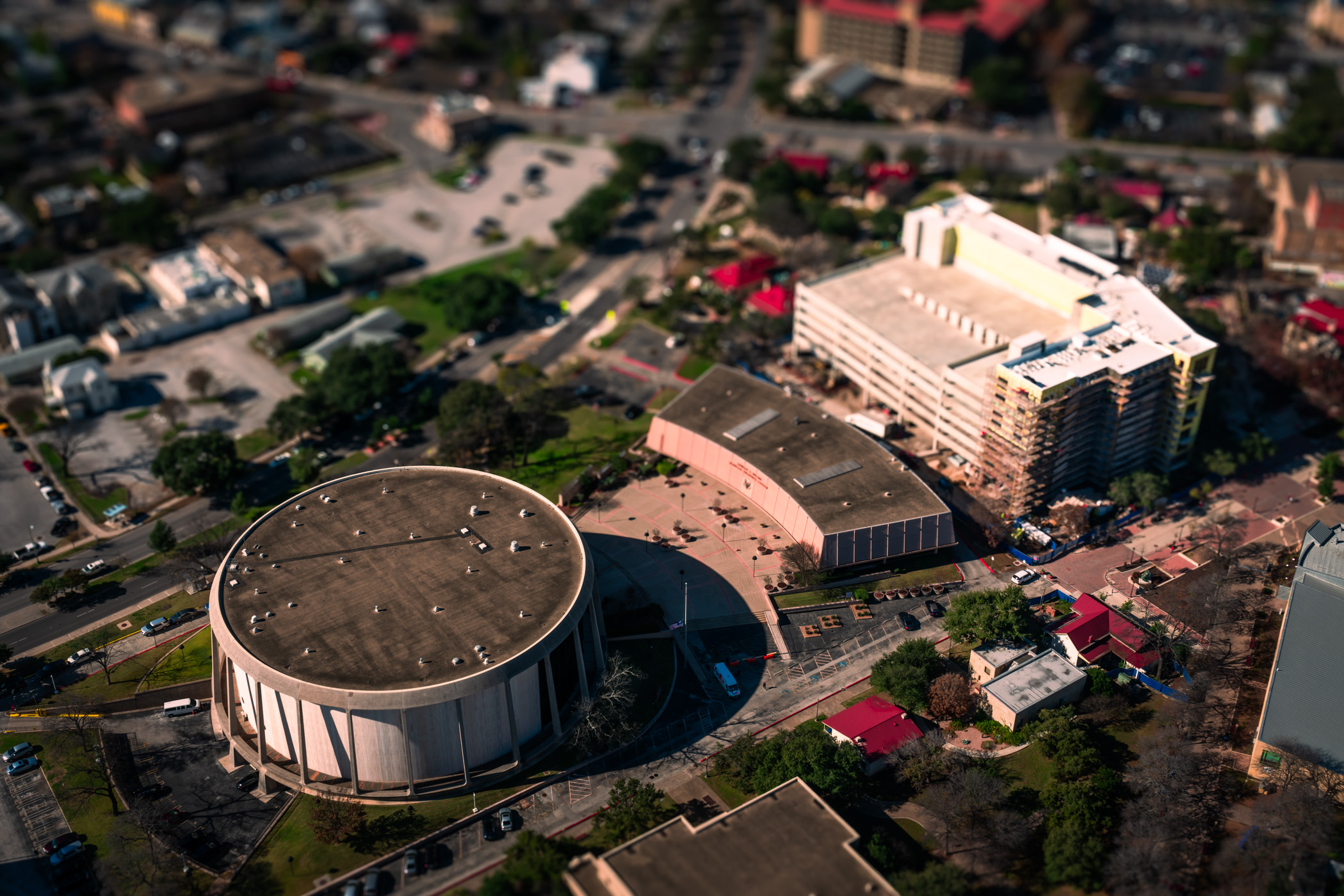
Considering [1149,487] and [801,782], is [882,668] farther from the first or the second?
[1149,487]

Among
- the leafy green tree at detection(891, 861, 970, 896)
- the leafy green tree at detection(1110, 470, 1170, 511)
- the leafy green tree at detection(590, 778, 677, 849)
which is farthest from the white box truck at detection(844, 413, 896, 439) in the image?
the leafy green tree at detection(891, 861, 970, 896)

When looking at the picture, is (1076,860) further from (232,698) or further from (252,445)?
(252,445)

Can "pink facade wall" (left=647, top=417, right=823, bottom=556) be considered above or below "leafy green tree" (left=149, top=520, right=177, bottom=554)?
above

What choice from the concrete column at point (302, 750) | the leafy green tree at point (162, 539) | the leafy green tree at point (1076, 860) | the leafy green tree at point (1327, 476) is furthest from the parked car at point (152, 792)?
the leafy green tree at point (1327, 476)

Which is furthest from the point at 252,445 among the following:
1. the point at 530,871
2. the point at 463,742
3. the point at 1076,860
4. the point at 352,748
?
the point at 1076,860

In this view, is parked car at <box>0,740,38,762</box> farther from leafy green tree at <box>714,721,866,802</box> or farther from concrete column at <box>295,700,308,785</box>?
leafy green tree at <box>714,721,866,802</box>

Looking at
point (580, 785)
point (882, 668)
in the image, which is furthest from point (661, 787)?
point (882, 668)
